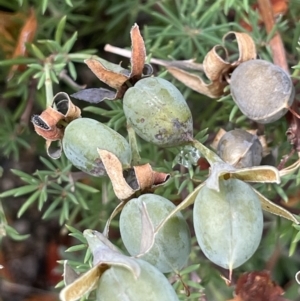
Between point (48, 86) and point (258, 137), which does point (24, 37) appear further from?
point (258, 137)

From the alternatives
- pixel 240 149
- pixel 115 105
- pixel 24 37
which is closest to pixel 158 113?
pixel 240 149

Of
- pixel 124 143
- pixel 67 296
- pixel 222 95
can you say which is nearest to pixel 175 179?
pixel 222 95

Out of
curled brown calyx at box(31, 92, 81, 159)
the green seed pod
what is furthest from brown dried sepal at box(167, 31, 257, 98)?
the green seed pod

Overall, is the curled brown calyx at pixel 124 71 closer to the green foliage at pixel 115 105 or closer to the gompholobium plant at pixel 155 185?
the gompholobium plant at pixel 155 185

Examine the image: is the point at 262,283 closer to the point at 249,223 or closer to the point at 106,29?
the point at 249,223

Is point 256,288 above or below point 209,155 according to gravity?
below

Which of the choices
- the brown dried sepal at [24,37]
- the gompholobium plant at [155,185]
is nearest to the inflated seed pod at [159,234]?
the gompholobium plant at [155,185]
